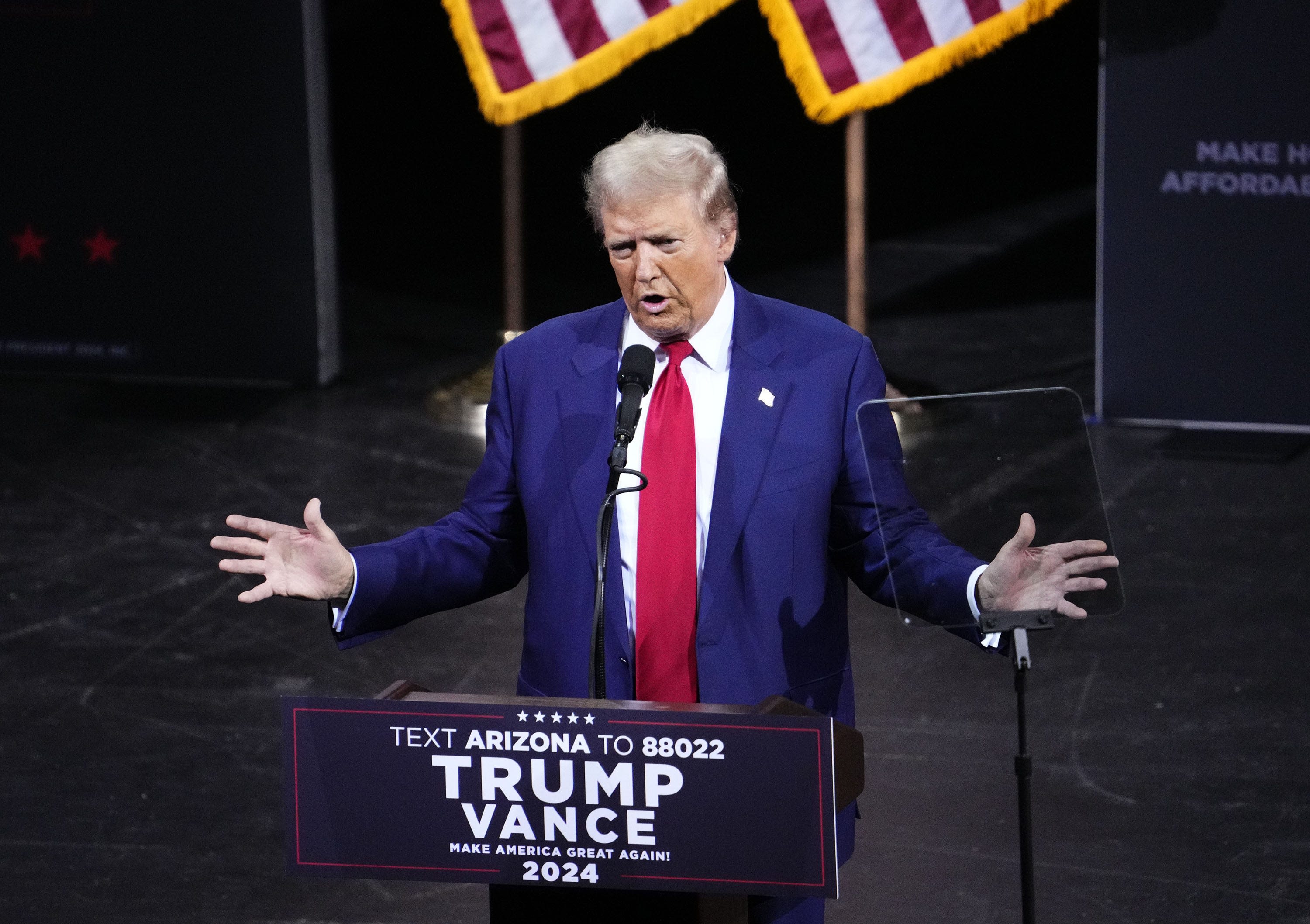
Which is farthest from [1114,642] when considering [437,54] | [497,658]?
[437,54]

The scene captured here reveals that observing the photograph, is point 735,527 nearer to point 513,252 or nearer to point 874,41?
point 874,41

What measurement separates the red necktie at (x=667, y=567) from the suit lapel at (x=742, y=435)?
33 mm

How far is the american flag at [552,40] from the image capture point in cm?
738

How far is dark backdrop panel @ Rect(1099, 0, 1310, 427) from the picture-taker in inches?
278

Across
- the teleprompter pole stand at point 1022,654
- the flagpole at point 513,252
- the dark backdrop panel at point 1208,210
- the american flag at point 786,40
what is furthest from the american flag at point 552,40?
the teleprompter pole stand at point 1022,654

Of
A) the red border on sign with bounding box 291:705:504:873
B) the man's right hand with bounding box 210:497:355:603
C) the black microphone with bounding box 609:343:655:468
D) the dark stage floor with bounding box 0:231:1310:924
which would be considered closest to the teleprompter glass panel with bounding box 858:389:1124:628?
the black microphone with bounding box 609:343:655:468

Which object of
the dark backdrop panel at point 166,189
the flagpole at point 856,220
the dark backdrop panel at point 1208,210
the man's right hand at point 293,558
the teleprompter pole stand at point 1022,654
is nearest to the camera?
the teleprompter pole stand at point 1022,654

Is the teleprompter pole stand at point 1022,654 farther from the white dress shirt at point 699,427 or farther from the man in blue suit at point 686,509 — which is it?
the white dress shirt at point 699,427

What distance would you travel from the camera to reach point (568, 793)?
232cm

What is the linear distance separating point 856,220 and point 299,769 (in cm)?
587

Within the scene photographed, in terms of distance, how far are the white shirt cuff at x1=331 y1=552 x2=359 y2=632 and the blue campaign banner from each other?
1.25 ft

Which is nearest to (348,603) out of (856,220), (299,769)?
(299,769)

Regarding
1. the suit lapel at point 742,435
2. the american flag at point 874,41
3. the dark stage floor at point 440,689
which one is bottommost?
the dark stage floor at point 440,689

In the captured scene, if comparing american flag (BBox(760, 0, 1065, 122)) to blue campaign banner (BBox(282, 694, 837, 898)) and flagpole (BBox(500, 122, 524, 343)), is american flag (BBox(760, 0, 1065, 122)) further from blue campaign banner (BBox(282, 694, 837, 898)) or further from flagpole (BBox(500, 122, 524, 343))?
blue campaign banner (BBox(282, 694, 837, 898))
